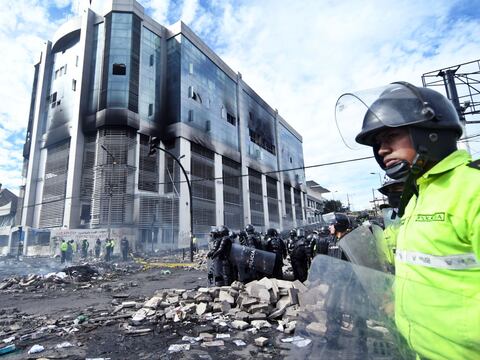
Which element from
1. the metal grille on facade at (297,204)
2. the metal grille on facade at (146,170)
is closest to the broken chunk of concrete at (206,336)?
the metal grille on facade at (146,170)

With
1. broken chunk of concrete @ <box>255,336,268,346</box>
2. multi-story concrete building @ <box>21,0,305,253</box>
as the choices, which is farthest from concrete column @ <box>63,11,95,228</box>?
broken chunk of concrete @ <box>255,336,268,346</box>

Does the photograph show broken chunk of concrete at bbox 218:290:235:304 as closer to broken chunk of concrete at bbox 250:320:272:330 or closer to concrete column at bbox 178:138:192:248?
broken chunk of concrete at bbox 250:320:272:330

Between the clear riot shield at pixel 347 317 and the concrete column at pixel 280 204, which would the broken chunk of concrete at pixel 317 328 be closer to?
the clear riot shield at pixel 347 317

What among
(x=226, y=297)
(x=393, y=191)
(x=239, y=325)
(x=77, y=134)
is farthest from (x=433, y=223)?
(x=77, y=134)

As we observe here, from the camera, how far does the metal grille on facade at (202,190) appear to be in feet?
111

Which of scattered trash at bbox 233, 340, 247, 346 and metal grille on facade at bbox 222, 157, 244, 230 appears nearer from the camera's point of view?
scattered trash at bbox 233, 340, 247, 346

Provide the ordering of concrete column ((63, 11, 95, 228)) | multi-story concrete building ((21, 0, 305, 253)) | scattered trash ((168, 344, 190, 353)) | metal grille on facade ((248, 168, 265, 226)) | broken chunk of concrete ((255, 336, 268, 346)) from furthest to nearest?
metal grille on facade ((248, 168, 265, 226)) < multi-story concrete building ((21, 0, 305, 253)) < concrete column ((63, 11, 95, 228)) < broken chunk of concrete ((255, 336, 268, 346)) < scattered trash ((168, 344, 190, 353))

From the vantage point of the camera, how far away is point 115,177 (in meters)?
28.7

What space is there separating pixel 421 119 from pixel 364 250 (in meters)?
0.80

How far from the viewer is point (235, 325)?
544 centimetres

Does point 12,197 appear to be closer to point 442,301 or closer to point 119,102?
point 119,102

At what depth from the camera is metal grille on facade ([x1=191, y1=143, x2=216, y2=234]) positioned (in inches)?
1328

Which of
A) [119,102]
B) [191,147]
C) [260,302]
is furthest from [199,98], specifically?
[260,302]

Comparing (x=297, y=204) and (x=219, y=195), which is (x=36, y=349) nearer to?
(x=219, y=195)
